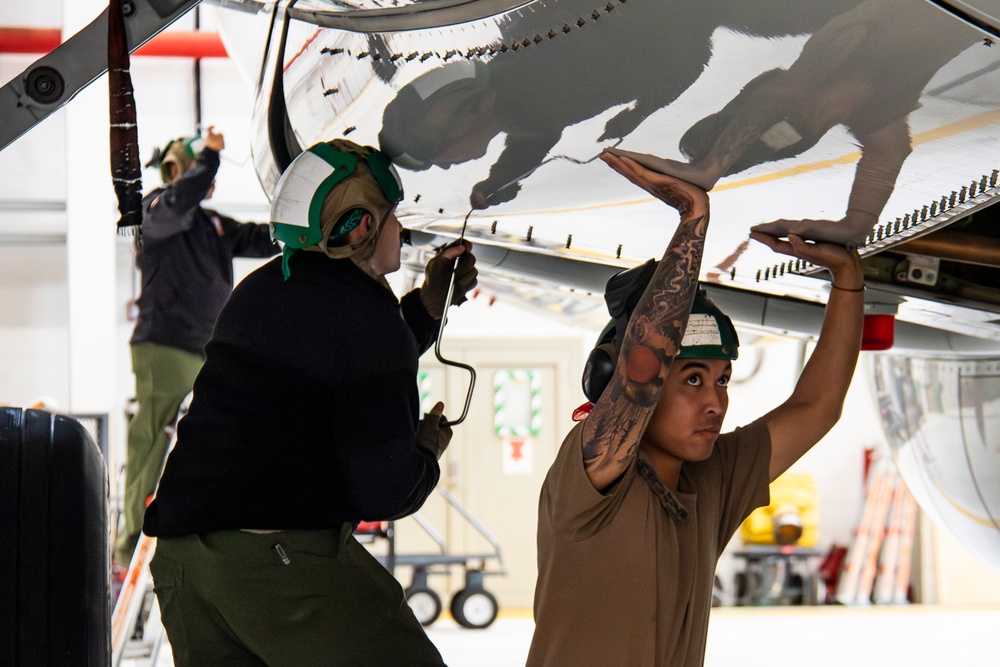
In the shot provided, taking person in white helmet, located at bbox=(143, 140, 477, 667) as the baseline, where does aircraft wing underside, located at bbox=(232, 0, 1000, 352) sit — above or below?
above

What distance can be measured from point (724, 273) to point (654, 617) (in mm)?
979

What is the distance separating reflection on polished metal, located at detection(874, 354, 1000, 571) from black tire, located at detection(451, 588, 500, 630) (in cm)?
422

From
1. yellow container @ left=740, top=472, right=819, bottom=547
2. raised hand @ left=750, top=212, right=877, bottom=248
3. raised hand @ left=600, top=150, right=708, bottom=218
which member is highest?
raised hand @ left=600, top=150, right=708, bottom=218

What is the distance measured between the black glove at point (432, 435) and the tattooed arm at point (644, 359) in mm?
445

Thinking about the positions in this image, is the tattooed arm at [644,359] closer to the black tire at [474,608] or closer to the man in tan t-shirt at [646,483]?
the man in tan t-shirt at [646,483]

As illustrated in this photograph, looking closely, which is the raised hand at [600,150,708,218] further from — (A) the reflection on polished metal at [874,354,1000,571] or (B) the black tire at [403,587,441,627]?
(B) the black tire at [403,587,441,627]

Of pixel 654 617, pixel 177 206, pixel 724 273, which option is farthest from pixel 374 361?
pixel 177 206

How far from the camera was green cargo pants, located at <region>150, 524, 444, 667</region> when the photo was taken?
1815 millimetres

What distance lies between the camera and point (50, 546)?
1971 millimetres

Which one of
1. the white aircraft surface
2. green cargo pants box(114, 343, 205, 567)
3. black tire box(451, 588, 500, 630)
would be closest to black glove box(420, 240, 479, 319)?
the white aircraft surface

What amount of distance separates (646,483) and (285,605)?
22.3 inches

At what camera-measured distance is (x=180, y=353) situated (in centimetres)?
461

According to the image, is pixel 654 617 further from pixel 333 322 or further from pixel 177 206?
pixel 177 206

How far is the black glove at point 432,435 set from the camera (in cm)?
204
